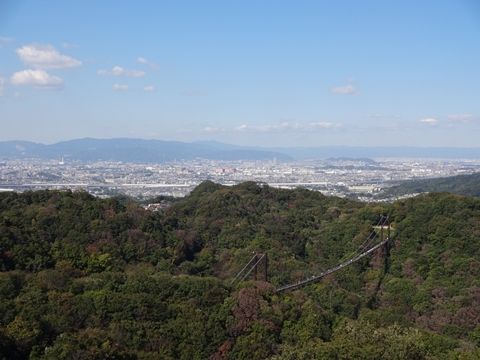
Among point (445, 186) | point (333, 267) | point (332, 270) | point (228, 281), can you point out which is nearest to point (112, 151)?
point (445, 186)

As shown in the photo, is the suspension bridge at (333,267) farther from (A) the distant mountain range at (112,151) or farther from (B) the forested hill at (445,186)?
(A) the distant mountain range at (112,151)

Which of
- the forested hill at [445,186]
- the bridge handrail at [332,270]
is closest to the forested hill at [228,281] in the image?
the bridge handrail at [332,270]

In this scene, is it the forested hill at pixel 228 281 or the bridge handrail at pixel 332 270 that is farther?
the bridge handrail at pixel 332 270

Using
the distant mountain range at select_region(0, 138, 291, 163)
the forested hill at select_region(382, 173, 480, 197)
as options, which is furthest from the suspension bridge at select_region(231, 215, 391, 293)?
the distant mountain range at select_region(0, 138, 291, 163)

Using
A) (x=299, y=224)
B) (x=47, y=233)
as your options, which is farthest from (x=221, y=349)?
(x=299, y=224)

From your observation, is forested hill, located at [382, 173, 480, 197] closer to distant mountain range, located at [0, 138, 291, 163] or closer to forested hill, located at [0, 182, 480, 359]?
forested hill, located at [0, 182, 480, 359]

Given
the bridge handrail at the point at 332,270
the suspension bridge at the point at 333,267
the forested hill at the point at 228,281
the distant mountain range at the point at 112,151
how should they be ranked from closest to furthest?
the forested hill at the point at 228,281
the bridge handrail at the point at 332,270
the suspension bridge at the point at 333,267
the distant mountain range at the point at 112,151
